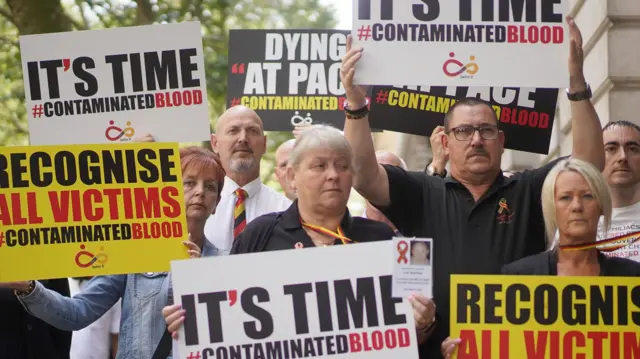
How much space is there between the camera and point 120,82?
25.0 feet

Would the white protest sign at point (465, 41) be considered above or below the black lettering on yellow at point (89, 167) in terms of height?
above

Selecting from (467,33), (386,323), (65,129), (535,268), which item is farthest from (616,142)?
(65,129)

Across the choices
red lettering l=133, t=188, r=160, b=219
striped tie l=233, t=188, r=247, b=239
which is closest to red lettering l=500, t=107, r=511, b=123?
striped tie l=233, t=188, r=247, b=239

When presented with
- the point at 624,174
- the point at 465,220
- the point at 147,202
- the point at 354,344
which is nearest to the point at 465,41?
the point at 465,220

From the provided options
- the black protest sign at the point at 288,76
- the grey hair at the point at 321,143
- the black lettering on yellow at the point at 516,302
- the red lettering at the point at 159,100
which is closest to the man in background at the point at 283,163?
the black protest sign at the point at 288,76

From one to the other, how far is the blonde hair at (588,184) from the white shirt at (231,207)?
2.19 metres

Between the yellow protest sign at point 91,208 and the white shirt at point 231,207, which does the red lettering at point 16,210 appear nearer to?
the yellow protest sign at point 91,208

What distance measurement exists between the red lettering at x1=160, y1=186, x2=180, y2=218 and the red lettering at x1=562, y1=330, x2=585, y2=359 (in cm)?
199

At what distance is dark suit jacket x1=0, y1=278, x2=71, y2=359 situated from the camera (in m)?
7.14

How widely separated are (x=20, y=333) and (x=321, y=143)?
206cm

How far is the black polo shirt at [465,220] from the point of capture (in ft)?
21.3

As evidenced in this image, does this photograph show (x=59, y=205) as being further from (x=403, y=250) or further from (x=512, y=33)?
(x=512, y=33)

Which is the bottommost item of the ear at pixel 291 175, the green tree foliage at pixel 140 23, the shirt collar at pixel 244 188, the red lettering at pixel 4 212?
the red lettering at pixel 4 212

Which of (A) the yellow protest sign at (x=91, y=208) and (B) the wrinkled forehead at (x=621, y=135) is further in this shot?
(B) the wrinkled forehead at (x=621, y=135)
